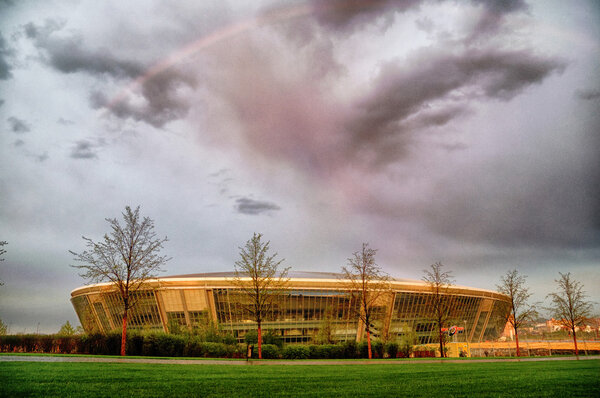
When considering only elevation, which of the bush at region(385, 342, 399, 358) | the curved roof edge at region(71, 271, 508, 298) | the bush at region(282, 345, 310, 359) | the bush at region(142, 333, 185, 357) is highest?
the curved roof edge at region(71, 271, 508, 298)

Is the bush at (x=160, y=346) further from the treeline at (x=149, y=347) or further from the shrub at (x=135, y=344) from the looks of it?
the shrub at (x=135, y=344)

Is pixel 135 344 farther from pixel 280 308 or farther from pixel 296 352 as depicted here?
pixel 280 308

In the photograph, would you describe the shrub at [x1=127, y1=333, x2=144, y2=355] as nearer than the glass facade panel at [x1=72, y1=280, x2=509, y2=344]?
Yes

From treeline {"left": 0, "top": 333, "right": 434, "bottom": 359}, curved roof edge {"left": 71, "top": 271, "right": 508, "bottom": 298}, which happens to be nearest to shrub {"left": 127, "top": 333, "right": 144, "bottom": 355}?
treeline {"left": 0, "top": 333, "right": 434, "bottom": 359}

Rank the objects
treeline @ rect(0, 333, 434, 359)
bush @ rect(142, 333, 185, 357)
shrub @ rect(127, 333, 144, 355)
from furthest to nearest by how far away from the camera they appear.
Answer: bush @ rect(142, 333, 185, 357) → shrub @ rect(127, 333, 144, 355) → treeline @ rect(0, 333, 434, 359)

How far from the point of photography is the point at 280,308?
61312 millimetres

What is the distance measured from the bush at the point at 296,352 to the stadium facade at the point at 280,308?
76.3ft

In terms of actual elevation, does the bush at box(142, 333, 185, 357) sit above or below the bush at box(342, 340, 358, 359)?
above

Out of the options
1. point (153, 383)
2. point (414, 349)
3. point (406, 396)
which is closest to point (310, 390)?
point (406, 396)

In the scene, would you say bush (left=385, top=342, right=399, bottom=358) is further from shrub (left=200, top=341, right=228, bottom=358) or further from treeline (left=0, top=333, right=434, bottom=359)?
shrub (left=200, top=341, right=228, bottom=358)

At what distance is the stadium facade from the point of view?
60.2 m

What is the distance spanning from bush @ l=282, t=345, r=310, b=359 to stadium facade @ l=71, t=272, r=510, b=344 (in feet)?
76.3

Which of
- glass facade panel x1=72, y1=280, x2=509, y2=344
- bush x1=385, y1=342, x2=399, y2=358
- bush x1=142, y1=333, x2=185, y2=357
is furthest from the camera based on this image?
glass facade panel x1=72, y1=280, x2=509, y2=344

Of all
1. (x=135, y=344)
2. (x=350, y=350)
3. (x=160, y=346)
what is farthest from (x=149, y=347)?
(x=350, y=350)
